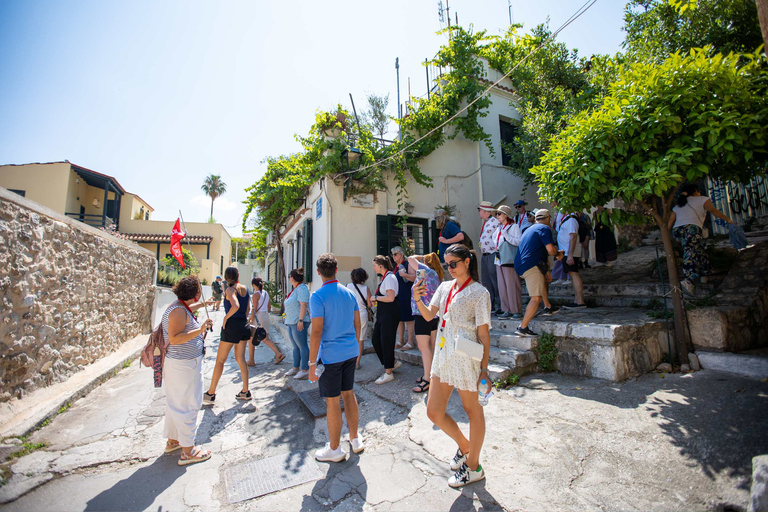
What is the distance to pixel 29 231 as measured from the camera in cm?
419

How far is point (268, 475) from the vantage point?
9.41 feet

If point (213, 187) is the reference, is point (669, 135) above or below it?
below

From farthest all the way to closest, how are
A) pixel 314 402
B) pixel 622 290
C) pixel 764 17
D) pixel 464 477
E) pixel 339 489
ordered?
pixel 622 290 → pixel 314 402 → pixel 339 489 → pixel 464 477 → pixel 764 17

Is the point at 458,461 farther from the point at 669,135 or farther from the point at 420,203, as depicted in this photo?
the point at 420,203

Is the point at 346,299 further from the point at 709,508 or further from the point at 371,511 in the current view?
the point at 709,508

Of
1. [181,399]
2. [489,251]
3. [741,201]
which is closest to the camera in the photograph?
[181,399]

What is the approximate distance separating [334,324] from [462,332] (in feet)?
3.86

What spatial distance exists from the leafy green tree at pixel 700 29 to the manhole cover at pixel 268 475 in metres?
7.01

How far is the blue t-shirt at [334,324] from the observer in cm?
304

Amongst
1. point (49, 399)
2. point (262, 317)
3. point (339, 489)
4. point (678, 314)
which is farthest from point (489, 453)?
point (49, 399)

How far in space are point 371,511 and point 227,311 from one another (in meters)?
3.14

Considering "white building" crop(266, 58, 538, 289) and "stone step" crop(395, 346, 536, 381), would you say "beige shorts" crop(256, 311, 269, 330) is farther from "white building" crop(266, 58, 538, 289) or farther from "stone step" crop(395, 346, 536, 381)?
"stone step" crop(395, 346, 536, 381)

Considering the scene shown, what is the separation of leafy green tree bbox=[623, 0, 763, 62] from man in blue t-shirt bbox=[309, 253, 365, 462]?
5.91 m

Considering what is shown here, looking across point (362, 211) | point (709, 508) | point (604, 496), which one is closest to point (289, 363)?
point (362, 211)
